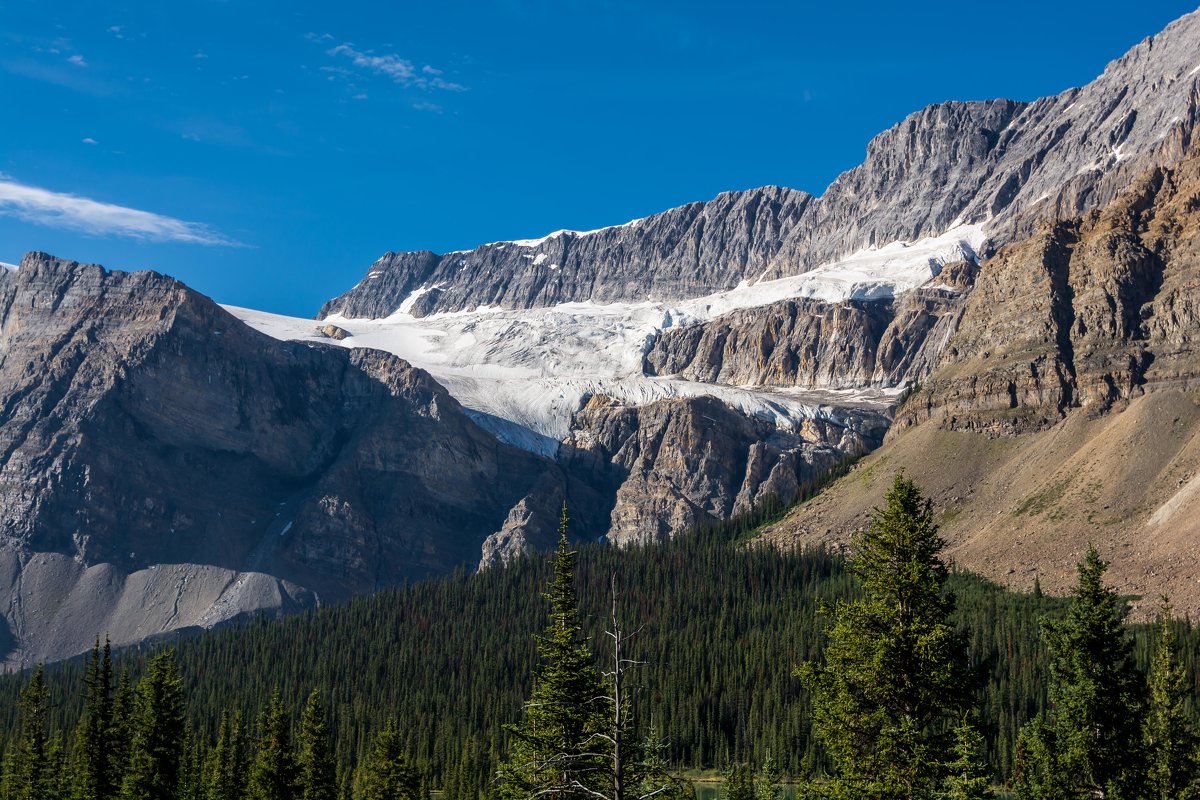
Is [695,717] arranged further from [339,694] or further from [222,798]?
[222,798]

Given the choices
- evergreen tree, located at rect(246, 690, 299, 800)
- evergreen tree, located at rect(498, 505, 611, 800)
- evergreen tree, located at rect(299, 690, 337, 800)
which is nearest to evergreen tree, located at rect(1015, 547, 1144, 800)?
evergreen tree, located at rect(498, 505, 611, 800)

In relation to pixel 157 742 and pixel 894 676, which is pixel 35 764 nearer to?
pixel 157 742

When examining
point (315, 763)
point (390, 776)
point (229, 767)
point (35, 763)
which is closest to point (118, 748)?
point (229, 767)

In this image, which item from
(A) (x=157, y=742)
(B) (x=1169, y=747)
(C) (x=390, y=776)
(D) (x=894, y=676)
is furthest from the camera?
(A) (x=157, y=742)

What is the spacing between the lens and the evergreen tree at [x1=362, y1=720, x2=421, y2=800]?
2756 inches

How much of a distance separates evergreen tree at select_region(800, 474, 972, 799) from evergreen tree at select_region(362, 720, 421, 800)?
135 ft

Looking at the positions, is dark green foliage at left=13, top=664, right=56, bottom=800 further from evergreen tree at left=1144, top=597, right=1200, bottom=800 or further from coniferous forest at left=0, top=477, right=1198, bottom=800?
evergreen tree at left=1144, top=597, right=1200, bottom=800

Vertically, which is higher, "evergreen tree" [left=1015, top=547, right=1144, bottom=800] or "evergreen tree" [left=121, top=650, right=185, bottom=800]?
"evergreen tree" [left=1015, top=547, right=1144, bottom=800]

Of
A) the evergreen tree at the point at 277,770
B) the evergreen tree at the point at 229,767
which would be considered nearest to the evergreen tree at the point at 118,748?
the evergreen tree at the point at 229,767

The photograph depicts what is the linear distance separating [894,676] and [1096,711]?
1012cm

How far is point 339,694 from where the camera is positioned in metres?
193

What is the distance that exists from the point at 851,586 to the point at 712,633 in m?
22.0

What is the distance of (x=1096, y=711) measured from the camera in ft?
129

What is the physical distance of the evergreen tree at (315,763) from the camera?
237 feet
